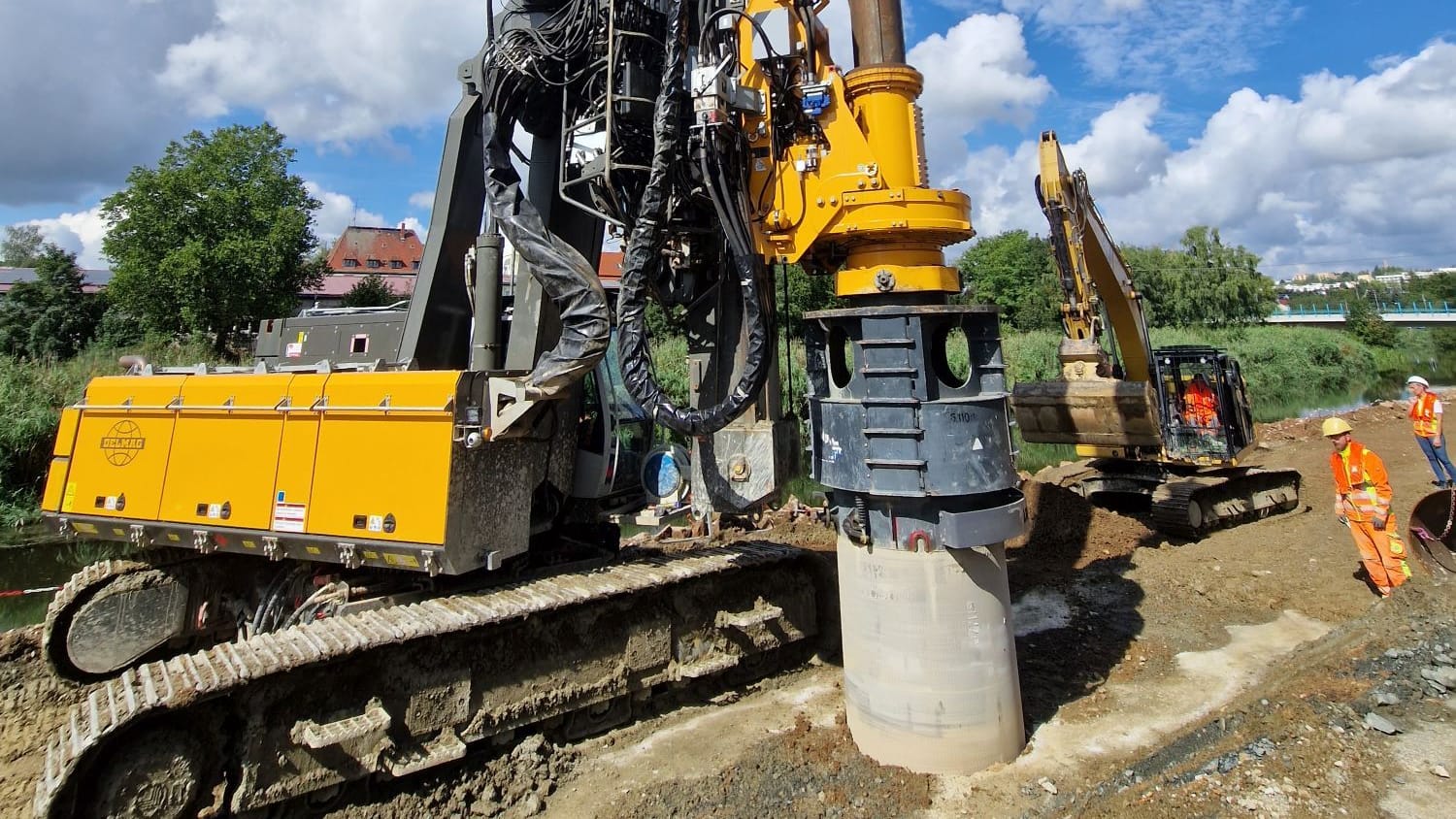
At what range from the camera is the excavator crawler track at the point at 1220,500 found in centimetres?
987

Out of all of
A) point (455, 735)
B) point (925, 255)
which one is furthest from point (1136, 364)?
point (455, 735)

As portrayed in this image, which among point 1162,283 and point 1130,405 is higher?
point 1162,283

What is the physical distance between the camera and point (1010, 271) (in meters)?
55.0

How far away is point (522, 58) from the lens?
5418 millimetres

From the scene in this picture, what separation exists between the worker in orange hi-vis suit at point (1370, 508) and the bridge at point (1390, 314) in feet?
154

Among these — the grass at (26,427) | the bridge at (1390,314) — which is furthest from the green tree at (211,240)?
the bridge at (1390,314)

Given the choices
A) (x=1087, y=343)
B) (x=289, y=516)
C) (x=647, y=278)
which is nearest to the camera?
(x=647, y=278)

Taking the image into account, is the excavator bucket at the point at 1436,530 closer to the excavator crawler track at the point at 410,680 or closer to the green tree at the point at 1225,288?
the excavator crawler track at the point at 410,680

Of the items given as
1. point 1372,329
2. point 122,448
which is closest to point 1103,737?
point 122,448

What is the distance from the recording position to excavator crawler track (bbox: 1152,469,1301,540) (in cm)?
987

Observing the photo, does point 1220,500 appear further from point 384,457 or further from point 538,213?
point 384,457

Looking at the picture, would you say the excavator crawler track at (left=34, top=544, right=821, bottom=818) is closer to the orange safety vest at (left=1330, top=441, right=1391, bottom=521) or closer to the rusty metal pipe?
the rusty metal pipe

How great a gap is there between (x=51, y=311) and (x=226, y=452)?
3508cm

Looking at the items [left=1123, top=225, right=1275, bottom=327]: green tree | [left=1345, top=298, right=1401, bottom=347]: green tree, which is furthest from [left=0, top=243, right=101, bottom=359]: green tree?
[left=1345, top=298, right=1401, bottom=347]: green tree
